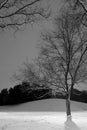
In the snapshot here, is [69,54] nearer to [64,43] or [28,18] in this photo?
[64,43]

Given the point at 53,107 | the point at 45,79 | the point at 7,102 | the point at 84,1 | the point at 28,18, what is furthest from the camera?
the point at 7,102

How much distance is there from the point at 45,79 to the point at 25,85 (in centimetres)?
244

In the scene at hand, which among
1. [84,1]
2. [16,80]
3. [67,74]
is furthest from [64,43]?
[84,1]

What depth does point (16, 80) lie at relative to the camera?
14.6 m

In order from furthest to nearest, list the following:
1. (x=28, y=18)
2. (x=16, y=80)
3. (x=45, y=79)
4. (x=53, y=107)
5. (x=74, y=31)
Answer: (x=53, y=107) → (x=16, y=80) → (x=45, y=79) → (x=74, y=31) → (x=28, y=18)

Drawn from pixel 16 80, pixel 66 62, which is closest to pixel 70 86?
pixel 66 62

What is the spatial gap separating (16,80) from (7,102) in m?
19.7

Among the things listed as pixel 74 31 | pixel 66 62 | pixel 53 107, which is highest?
pixel 74 31

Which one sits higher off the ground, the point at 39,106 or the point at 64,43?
the point at 64,43

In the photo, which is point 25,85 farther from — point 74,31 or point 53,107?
point 53,107

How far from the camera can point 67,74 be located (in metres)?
13.3

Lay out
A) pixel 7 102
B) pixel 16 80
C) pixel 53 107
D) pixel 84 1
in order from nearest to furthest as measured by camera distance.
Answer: pixel 84 1, pixel 16 80, pixel 53 107, pixel 7 102

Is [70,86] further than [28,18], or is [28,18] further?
[70,86]

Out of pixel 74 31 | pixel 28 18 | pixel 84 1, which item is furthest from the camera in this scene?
pixel 74 31
